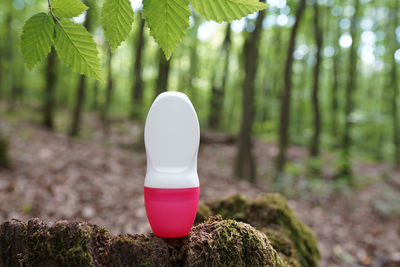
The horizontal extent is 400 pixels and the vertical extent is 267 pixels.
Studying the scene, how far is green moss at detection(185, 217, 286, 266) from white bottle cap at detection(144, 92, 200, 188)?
252mm

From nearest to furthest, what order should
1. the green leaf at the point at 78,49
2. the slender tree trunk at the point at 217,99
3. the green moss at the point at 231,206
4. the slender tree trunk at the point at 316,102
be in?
the green leaf at the point at 78,49 < the green moss at the point at 231,206 < the slender tree trunk at the point at 316,102 < the slender tree trunk at the point at 217,99

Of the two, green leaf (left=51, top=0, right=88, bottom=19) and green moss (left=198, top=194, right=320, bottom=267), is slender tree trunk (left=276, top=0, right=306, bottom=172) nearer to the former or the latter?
green moss (left=198, top=194, right=320, bottom=267)

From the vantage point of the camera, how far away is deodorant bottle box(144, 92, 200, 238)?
1413 mm

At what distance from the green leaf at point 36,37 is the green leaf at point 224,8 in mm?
461

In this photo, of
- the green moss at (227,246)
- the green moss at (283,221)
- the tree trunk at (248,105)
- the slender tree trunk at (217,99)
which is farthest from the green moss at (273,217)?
the slender tree trunk at (217,99)

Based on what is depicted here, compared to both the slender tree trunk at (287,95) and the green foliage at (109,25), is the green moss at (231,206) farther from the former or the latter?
the slender tree trunk at (287,95)

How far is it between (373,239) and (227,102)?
19.1m

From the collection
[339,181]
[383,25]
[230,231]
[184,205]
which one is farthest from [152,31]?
[383,25]

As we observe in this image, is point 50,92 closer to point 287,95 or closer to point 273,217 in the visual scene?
point 287,95

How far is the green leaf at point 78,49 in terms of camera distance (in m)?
0.91

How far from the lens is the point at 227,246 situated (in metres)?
1.40

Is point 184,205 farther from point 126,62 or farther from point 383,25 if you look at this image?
point 126,62

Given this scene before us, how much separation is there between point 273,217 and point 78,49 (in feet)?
6.23

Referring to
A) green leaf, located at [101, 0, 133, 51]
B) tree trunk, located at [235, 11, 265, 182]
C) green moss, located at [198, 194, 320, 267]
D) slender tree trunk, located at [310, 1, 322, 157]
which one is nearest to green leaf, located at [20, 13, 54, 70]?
green leaf, located at [101, 0, 133, 51]
